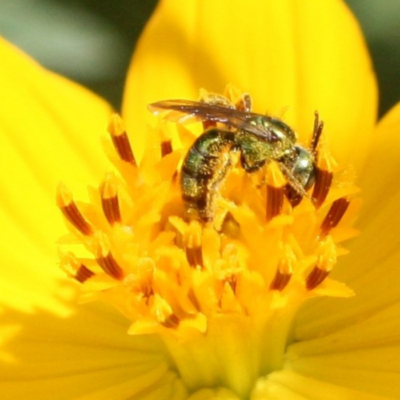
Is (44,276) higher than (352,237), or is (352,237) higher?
(352,237)

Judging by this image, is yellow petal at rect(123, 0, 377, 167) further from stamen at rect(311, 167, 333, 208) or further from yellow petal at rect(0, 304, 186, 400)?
yellow petal at rect(0, 304, 186, 400)

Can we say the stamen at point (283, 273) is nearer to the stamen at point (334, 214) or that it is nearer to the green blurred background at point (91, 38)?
the stamen at point (334, 214)

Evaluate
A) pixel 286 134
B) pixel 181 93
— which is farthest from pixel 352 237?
pixel 181 93

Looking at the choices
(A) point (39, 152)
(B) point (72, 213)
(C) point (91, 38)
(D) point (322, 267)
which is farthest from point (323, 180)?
(C) point (91, 38)

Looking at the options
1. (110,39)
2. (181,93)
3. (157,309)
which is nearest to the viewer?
(157,309)

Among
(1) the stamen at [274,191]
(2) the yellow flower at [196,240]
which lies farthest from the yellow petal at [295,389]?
(1) the stamen at [274,191]

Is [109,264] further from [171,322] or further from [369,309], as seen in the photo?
[369,309]

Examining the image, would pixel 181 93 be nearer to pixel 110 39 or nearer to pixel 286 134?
pixel 110 39
